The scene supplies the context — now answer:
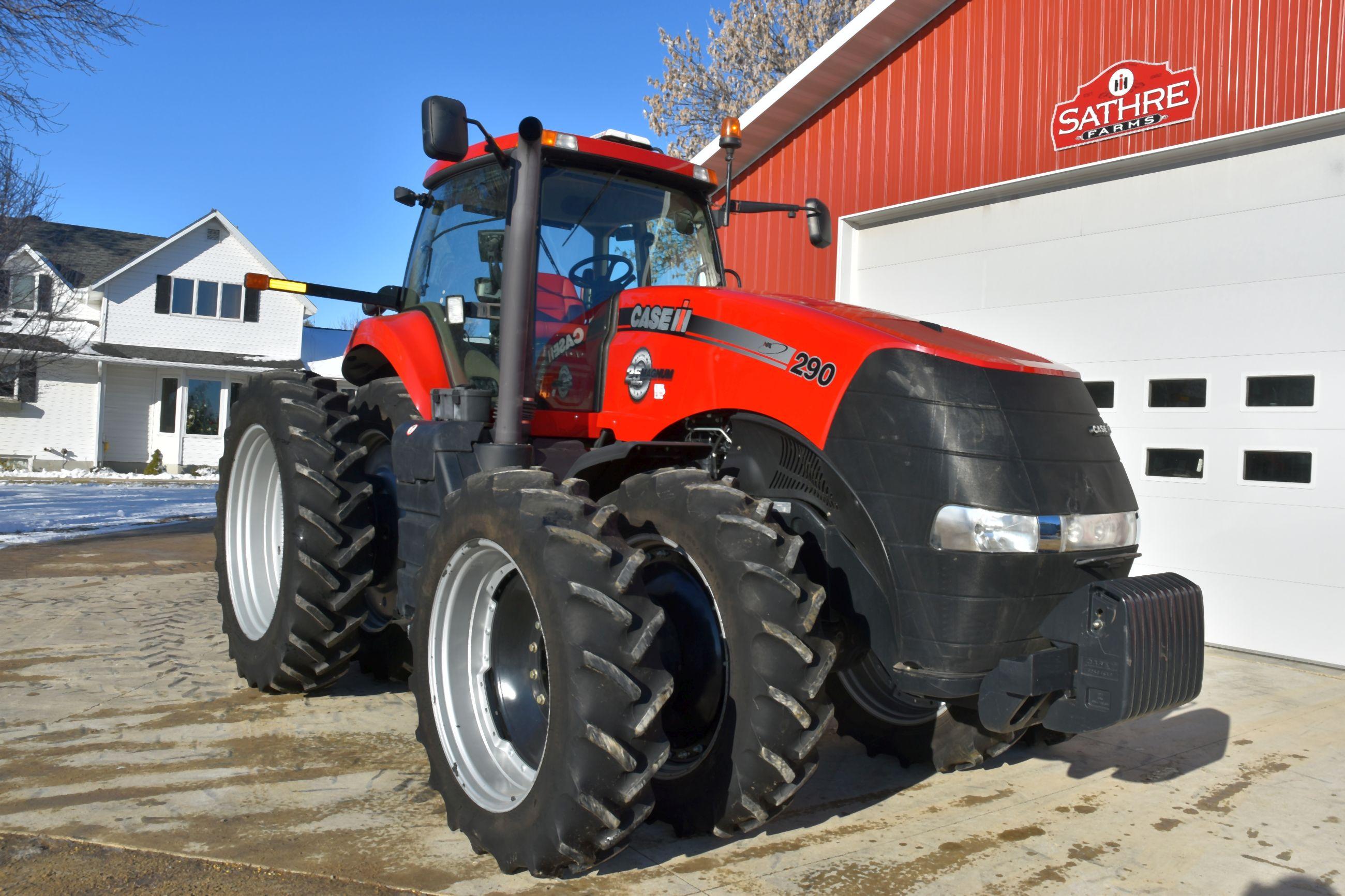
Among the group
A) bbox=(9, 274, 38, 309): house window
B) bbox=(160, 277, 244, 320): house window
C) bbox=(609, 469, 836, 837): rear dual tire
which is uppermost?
bbox=(160, 277, 244, 320): house window

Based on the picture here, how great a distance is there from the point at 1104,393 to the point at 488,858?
5732 millimetres

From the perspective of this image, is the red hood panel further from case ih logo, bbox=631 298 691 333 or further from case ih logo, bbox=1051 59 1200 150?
case ih logo, bbox=1051 59 1200 150

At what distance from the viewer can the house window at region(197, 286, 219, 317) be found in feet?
88.4

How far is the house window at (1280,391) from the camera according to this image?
6.18 m

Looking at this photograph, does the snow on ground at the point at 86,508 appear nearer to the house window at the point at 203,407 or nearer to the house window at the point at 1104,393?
the house window at the point at 203,407

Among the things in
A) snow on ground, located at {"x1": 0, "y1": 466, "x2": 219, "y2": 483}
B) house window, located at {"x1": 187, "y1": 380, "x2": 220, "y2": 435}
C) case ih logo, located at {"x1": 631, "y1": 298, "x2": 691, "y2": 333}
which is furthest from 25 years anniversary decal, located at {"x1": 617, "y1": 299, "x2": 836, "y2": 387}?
house window, located at {"x1": 187, "y1": 380, "x2": 220, "y2": 435}

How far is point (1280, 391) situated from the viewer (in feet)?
20.7

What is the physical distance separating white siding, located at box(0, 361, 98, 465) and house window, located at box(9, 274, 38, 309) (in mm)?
1935

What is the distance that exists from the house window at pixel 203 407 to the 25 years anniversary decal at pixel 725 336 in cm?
2499

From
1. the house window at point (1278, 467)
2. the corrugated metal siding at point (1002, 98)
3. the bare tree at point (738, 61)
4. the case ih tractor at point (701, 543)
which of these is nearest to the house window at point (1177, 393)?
the house window at point (1278, 467)

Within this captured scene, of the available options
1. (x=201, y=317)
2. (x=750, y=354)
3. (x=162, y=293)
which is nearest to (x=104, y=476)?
(x=201, y=317)

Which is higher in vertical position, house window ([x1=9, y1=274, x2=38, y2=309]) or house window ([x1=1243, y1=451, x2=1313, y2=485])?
house window ([x1=9, y1=274, x2=38, y2=309])

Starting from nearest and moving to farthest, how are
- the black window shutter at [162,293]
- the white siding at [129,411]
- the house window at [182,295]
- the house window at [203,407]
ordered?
the white siding at [129,411]
the house window at [203,407]
the black window shutter at [162,293]
the house window at [182,295]

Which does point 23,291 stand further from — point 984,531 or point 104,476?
point 984,531
